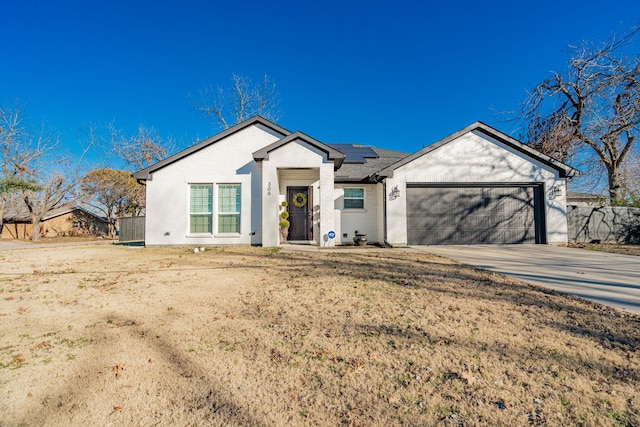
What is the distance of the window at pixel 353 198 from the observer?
1286 cm

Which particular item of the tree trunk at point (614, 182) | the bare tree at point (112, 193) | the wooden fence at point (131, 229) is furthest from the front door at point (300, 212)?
the bare tree at point (112, 193)

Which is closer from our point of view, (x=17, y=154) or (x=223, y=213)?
(x=223, y=213)

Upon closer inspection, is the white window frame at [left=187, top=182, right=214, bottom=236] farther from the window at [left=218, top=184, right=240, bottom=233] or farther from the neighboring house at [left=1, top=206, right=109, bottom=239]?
the neighboring house at [left=1, top=206, right=109, bottom=239]

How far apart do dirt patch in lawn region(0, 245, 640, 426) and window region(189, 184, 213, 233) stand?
20.6 feet

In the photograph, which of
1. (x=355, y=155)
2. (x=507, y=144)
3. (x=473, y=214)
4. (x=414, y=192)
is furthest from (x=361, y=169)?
(x=507, y=144)

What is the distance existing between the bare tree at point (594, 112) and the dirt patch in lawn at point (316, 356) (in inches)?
696

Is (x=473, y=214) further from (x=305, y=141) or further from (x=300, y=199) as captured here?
(x=305, y=141)

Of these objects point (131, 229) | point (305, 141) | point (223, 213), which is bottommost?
point (131, 229)

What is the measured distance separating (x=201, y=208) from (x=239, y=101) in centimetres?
1766

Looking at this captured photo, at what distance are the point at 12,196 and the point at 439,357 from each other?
35173 mm

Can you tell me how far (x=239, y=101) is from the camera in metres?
26.1

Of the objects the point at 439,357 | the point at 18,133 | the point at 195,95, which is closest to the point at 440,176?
the point at 439,357

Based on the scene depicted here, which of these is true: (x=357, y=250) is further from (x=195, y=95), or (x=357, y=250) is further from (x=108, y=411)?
(x=195, y=95)

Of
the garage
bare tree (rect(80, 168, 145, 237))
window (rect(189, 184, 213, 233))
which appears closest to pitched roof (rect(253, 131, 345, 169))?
window (rect(189, 184, 213, 233))
